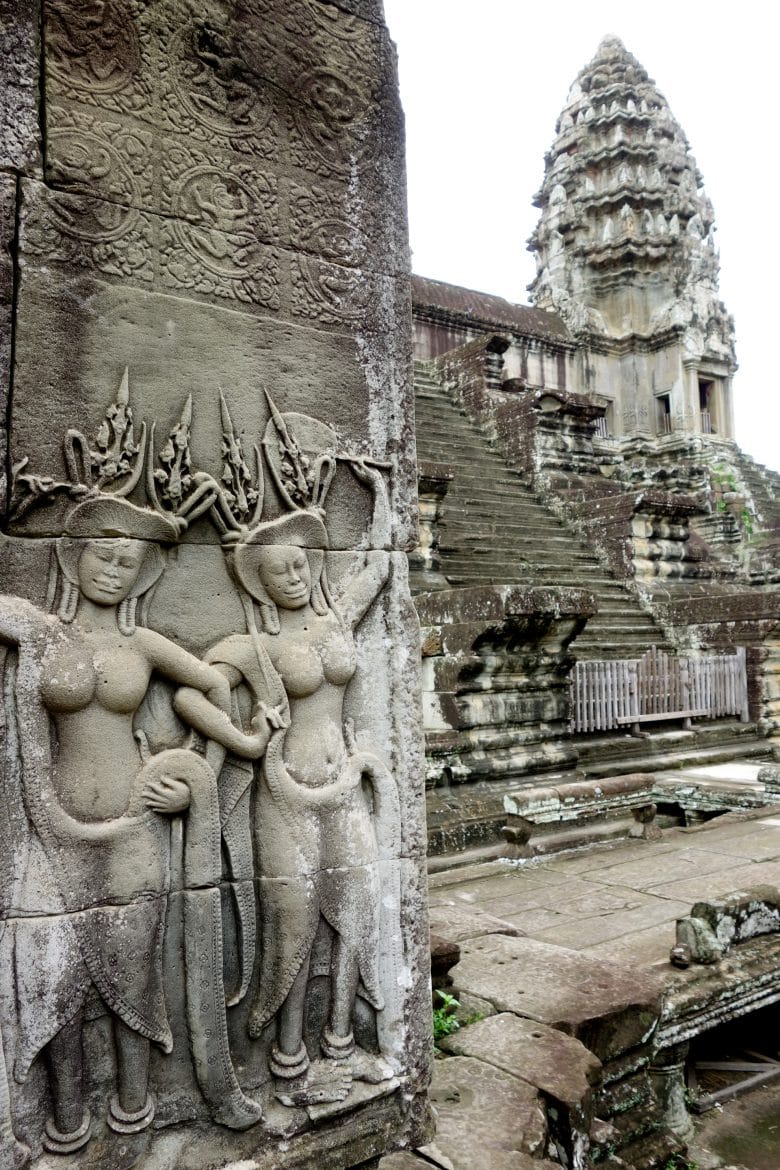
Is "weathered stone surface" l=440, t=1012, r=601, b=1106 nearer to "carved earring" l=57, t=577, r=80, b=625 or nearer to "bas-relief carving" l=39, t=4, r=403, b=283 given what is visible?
"carved earring" l=57, t=577, r=80, b=625

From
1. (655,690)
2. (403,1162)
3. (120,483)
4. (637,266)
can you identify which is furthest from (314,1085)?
(637,266)

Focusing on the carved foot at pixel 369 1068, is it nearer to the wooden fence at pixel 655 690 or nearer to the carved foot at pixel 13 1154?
the carved foot at pixel 13 1154

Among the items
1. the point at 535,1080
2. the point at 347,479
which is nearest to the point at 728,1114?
the point at 535,1080

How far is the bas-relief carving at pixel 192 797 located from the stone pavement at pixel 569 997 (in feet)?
1.52

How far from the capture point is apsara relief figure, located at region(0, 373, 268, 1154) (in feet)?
6.58

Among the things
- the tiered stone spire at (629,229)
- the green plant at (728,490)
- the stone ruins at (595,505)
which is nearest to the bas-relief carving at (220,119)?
the stone ruins at (595,505)

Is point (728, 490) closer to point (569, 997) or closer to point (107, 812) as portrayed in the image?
point (569, 997)

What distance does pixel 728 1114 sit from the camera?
378 centimetres

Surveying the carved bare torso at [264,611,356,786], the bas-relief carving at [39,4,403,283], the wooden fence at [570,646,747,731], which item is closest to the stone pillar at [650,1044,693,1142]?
the carved bare torso at [264,611,356,786]

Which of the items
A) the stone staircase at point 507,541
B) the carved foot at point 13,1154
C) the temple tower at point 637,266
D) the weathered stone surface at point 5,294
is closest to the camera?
the carved foot at point 13,1154

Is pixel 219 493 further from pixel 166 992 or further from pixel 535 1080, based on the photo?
pixel 535 1080

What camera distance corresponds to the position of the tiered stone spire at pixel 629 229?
23.5 m

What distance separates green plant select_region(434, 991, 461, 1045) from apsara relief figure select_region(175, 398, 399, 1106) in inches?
28.2

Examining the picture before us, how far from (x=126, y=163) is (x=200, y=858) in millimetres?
1764
